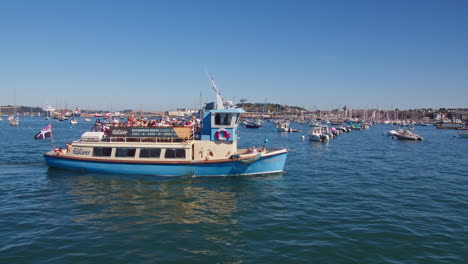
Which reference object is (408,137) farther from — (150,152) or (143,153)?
(143,153)

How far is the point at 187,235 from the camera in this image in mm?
13172

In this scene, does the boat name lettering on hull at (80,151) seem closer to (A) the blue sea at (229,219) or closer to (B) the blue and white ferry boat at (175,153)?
(B) the blue and white ferry boat at (175,153)

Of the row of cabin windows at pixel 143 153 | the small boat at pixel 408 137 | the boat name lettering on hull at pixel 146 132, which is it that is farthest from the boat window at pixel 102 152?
the small boat at pixel 408 137

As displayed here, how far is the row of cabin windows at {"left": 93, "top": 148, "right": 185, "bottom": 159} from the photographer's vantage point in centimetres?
2353

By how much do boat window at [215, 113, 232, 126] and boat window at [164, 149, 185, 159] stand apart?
3.64 meters

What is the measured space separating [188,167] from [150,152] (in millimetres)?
3461

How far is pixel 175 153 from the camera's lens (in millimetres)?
23531

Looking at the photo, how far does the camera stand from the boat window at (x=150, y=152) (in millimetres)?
23766

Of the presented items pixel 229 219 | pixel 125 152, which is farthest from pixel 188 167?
pixel 229 219

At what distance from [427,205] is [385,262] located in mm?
9522

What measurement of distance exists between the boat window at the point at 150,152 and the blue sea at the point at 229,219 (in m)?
1.78

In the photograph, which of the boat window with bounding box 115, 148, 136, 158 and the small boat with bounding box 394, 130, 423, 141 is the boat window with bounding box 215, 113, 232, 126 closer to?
the boat window with bounding box 115, 148, 136, 158

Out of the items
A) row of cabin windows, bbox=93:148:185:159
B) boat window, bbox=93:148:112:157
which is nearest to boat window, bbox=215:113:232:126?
row of cabin windows, bbox=93:148:185:159

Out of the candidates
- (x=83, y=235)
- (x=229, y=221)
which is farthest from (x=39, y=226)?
(x=229, y=221)
